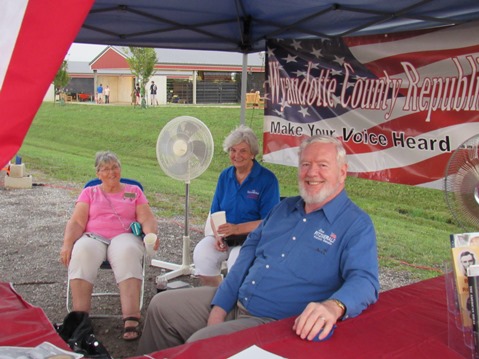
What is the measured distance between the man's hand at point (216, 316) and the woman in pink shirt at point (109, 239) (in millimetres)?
1258

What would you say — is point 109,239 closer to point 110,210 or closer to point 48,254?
point 110,210

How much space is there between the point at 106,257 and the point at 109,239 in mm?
161

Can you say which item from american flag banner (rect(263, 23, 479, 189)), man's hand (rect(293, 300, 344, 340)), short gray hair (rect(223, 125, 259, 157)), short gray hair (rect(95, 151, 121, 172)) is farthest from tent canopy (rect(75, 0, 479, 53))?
man's hand (rect(293, 300, 344, 340))

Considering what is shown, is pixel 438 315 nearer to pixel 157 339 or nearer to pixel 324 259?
pixel 324 259

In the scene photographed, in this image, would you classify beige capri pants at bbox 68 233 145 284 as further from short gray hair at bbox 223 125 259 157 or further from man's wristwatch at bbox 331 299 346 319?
man's wristwatch at bbox 331 299 346 319

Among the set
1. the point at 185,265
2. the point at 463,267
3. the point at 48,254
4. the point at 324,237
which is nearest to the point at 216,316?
the point at 324,237

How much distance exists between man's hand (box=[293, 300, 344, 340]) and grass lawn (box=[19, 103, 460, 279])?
64 centimetres

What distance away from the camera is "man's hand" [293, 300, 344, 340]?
182cm

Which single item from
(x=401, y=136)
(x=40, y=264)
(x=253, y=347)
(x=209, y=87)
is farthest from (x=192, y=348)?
(x=209, y=87)

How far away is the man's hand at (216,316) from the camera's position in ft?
Answer: 8.45

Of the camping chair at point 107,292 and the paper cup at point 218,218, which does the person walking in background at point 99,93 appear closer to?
the camping chair at point 107,292

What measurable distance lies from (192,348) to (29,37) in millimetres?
1080

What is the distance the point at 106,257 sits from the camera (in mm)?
3842

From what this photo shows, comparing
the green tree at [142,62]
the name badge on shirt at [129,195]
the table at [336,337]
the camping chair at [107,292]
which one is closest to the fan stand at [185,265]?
the camping chair at [107,292]
